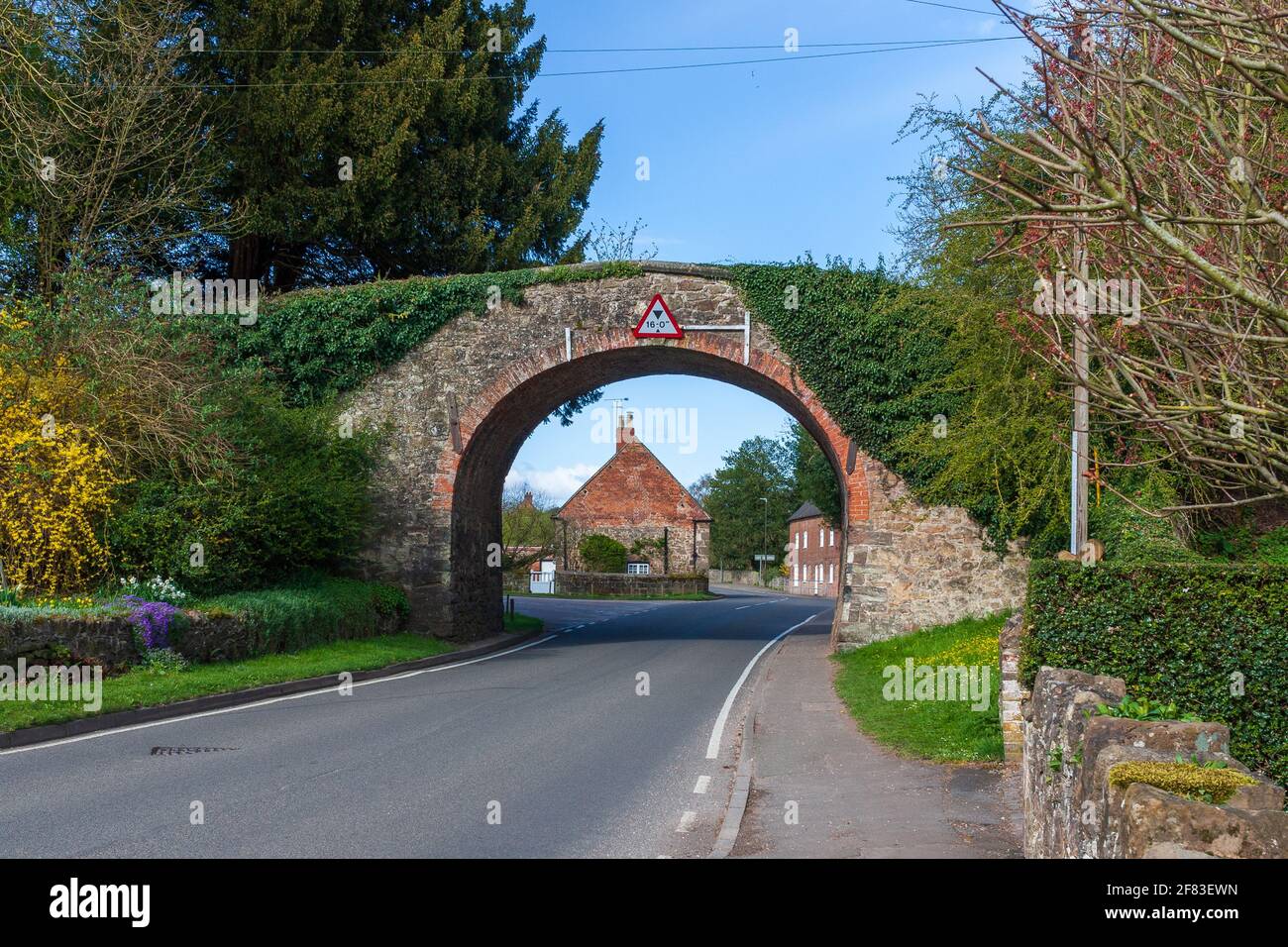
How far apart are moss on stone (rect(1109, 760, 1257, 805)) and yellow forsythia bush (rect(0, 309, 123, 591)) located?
15912 mm

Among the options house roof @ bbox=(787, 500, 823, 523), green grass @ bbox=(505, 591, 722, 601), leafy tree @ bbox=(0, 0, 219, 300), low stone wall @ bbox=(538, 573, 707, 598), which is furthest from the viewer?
house roof @ bbox=(787, 500, 823, 523)

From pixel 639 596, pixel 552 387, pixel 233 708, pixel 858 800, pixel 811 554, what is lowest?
pixel 639 596

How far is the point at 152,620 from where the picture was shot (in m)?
15.1

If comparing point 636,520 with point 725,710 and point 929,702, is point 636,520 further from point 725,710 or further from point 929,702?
point 929,702

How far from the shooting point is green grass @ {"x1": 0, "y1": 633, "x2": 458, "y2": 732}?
1177 centimetres

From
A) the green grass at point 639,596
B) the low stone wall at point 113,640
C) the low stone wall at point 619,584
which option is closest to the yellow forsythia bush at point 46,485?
the low stone wall at point 113,640

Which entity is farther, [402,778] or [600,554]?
[600,554]

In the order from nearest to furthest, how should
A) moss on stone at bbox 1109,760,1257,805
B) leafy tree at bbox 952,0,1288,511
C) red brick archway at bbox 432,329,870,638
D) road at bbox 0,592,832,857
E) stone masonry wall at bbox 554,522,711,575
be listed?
moss on stone at bbox 1109,760,1257,805
leafy tree at bbox 952,0,1288,511
road at bbox 0,592,832,857
red brick archway at bbox 432,329,870,638
stone masonry wall at bbox 554,522,711,575

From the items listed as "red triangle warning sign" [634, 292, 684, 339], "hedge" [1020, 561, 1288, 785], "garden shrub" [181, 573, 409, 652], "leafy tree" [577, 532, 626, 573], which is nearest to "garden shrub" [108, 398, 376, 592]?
"garden shrub" [181, 573, 409, 652]

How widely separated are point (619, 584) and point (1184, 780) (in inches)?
2059

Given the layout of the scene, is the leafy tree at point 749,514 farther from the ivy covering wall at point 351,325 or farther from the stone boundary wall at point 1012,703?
the stone boundary wall at point 1012,703

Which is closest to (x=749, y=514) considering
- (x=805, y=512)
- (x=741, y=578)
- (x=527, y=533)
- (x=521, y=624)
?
(x=741, y=578)

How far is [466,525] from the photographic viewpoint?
24422mm

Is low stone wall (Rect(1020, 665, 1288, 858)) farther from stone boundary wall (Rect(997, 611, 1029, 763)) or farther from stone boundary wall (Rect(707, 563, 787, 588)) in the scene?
stone boundary wall (Rect(707, 563, 787, 588))
